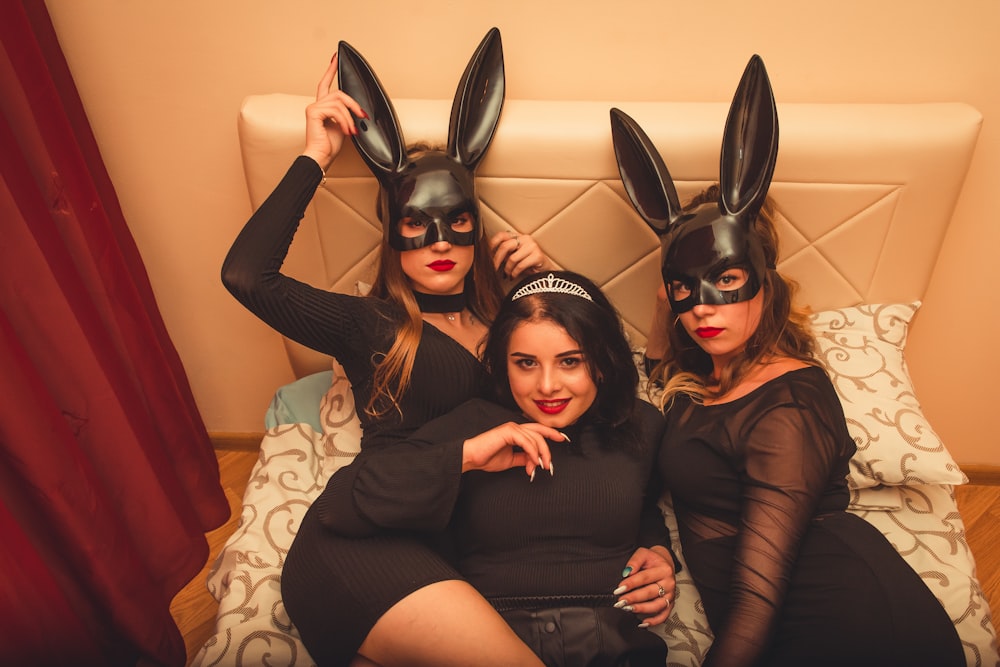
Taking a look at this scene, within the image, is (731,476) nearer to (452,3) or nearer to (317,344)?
(317,344)

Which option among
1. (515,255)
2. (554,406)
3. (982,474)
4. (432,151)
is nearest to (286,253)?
(432,151)

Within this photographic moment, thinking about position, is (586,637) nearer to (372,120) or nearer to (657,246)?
(657,246)

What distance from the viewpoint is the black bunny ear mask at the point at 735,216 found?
1208 millimetres

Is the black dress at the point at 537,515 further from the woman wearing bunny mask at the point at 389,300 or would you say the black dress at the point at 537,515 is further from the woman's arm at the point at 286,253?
the woman's arm at the point at 286,253

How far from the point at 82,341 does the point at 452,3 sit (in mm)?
1092

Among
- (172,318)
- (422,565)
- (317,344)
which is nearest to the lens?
(422,565)

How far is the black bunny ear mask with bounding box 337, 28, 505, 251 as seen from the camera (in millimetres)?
1319

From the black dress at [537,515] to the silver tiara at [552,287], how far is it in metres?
0.25

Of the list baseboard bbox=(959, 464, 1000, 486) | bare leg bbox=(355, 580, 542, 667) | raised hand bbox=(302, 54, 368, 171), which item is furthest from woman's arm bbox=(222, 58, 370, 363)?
baseboard bbox=(959, 464, 1000, 486)

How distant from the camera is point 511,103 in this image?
4.99 feet

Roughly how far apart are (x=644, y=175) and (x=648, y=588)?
2.70 ft

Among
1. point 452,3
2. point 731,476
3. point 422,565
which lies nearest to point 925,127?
point 731,476

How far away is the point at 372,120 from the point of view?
4.49 ft

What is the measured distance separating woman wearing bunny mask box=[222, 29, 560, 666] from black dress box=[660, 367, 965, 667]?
1.41ft
